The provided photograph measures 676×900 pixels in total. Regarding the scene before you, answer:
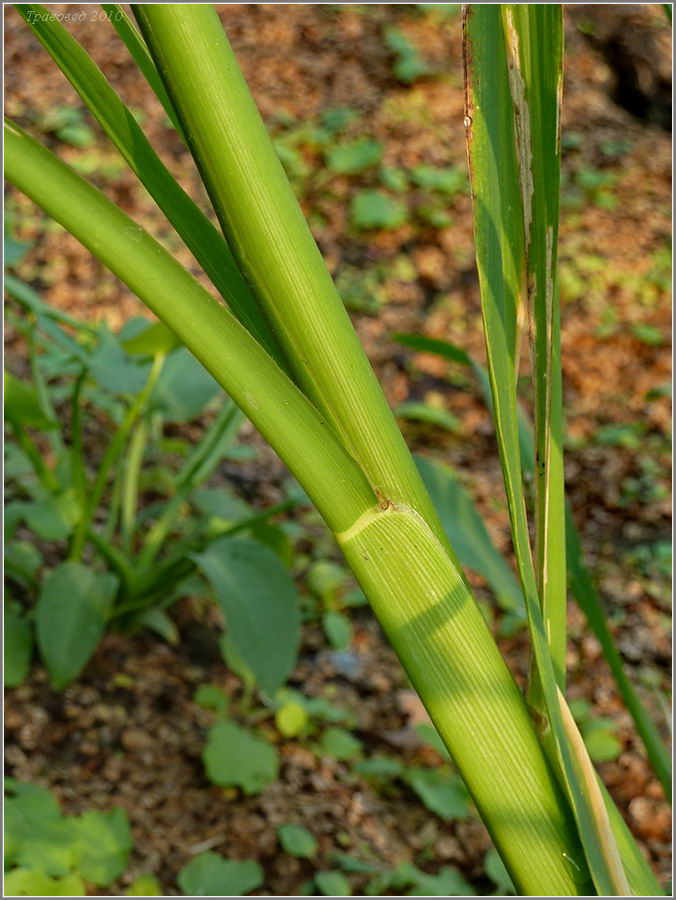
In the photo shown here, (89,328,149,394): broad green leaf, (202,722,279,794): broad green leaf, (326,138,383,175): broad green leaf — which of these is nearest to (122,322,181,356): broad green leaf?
(89,328,149,394): broad green leaf

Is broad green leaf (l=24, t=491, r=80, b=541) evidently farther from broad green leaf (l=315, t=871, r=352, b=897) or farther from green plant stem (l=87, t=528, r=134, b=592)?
broad green leaf (l=315, t=871, r=352, b=897)

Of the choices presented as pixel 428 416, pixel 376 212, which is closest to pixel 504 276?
pixel 428 416

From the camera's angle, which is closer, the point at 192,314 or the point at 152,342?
the point at 192,314

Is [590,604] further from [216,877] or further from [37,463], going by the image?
[37,463]

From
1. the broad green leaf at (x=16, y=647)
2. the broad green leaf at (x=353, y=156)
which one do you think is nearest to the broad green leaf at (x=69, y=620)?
the broad green leaf at (x=16, y=647)

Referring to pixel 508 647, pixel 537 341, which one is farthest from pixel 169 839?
pixel 537 341
